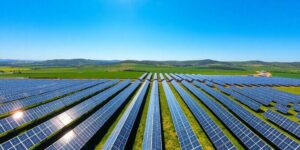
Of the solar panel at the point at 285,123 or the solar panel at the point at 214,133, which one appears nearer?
the solar panel at the point at 214,133

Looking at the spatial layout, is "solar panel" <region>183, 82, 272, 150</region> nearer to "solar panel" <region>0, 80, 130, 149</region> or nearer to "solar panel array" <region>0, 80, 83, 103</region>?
"solar panel" <region>0, 80, 130, 149</region>

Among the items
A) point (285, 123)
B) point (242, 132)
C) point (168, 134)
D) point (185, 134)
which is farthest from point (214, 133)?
point (285, 123)

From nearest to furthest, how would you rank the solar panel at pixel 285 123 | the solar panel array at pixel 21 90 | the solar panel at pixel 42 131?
the solar panel at pixel 42 131, the solar panel at pixel 285 123, the solar panel array at pixel 21 90

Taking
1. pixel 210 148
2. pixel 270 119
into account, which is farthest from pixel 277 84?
pixel 210 148

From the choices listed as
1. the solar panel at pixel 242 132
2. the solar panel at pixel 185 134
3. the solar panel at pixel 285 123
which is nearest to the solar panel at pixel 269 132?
the solar panel at pixel 242 132

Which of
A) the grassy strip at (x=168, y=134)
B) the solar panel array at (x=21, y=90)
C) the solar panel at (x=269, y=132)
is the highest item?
the solar panel at (x=269, y=132)

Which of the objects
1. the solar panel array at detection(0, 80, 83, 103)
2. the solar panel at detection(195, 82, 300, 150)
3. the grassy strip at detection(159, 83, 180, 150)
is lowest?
the grassy strip at detection(159, 83, 180, 150)

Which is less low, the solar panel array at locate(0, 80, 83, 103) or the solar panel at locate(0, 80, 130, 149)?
the solar panel at locate(0, 80, 130, 149)

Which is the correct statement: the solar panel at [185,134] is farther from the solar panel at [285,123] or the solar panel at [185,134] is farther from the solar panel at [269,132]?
the solar panel at [285,123]

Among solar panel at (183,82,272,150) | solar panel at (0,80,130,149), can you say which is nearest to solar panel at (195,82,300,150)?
solar panel at (183,82,272,150)
